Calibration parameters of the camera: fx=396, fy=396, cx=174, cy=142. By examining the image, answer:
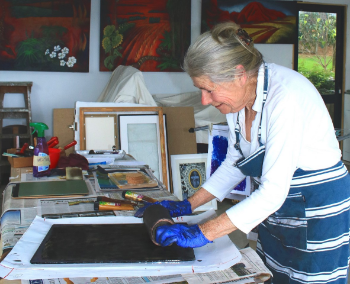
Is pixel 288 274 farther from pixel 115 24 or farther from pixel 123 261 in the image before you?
pixel 115 24

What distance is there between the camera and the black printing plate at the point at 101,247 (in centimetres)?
104

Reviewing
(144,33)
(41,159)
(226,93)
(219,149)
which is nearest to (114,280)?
(226,93)

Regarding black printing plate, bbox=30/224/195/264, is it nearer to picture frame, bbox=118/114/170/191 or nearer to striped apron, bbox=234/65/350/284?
striped apron, bbox=234/65/350/284

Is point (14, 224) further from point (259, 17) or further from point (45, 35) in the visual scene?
point (259, 17)

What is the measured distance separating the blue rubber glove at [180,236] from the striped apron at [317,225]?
461 mm

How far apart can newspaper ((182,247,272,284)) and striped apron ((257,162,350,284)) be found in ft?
1.21

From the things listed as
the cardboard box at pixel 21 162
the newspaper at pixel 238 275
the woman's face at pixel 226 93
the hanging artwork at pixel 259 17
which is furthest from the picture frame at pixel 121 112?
the newspaper at pixel 238 275

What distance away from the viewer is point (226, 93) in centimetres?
135

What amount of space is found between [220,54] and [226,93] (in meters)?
0.15

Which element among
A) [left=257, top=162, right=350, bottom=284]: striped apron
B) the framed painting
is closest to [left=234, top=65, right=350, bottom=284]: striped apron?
[left=257, top=162, right=350, bottom=284]: striped apron

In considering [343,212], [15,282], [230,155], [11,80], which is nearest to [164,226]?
[15,282]

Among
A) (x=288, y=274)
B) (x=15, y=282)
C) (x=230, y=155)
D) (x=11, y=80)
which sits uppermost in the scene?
(x=11, y=80)

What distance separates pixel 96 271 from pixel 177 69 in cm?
503

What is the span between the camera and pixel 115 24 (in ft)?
17.8
